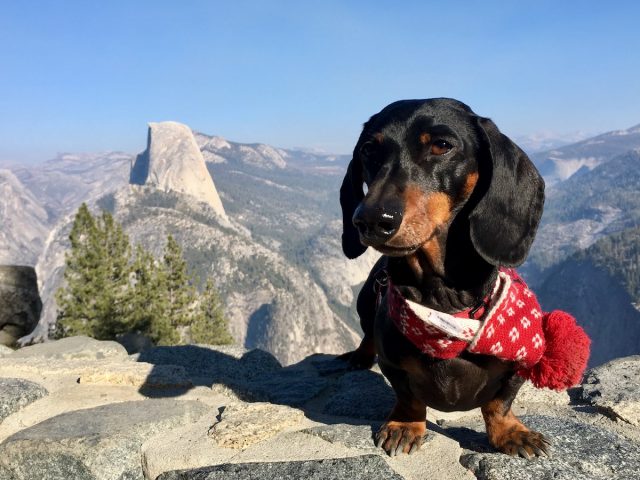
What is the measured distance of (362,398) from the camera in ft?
14.2

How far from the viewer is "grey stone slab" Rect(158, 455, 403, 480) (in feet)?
9.34

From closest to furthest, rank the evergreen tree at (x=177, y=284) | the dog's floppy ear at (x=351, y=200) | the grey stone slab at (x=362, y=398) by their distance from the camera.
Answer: the dog's floppy ear at (x=351, y=200) < the grey stone slab at (x=362, y=398) < the evergreen tree at (x=177, y=284)

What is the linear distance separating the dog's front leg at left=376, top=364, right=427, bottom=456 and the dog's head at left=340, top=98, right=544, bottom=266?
1189 mm

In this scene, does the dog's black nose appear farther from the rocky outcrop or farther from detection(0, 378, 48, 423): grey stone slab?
detection(0, 378, 48, 423): grey stone slab

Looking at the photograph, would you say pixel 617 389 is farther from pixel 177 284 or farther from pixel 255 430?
pixel 177 284

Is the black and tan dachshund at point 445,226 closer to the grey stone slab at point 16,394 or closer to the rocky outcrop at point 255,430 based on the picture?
the rocky outcrop at point 255,430

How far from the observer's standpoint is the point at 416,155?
2.70 metres

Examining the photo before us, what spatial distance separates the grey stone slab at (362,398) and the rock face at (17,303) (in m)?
7.98

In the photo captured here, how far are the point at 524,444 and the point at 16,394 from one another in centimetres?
388

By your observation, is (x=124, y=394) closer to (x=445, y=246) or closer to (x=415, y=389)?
(x=415, y=389)

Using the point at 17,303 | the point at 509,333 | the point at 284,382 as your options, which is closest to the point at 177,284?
the point at 17,303

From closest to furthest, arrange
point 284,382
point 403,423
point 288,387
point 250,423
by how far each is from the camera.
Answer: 1. point 403,423
2. point 250,423
3. point 288,387
4. point 284,382

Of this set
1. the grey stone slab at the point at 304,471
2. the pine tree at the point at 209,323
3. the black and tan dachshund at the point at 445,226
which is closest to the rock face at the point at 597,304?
the pine tree at the point at 209,323

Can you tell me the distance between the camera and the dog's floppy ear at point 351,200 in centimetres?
332
